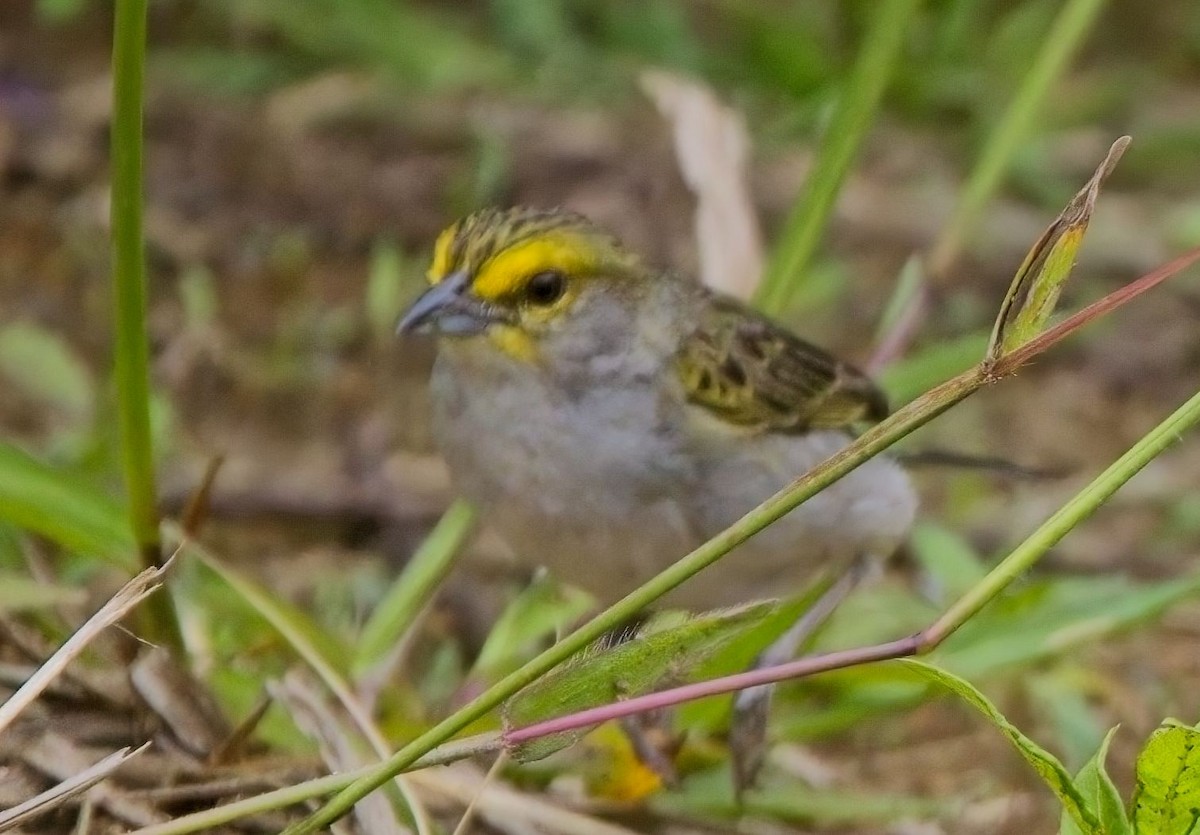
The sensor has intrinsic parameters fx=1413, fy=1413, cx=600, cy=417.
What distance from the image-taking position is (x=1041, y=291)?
1.33 metres

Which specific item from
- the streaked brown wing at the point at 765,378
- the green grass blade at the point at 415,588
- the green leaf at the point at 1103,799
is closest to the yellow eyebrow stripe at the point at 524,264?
the streaked brown wing at the point at 765,378

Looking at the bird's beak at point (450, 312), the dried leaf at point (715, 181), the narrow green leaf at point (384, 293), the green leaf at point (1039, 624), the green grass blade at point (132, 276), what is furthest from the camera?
the narrow green leaf at point (384, 293)

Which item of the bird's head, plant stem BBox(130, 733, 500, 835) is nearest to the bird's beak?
the bird's head

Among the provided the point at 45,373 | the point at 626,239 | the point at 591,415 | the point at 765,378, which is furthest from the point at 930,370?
the point at 45,373

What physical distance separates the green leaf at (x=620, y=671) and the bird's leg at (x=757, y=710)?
743mm

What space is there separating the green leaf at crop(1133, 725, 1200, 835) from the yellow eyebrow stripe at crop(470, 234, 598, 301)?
118 centimetres

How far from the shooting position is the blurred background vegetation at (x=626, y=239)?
2641mm

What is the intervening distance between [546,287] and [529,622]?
740 millimetres

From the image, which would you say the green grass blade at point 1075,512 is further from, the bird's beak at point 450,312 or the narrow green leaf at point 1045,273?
the bird's beak at point 450,312

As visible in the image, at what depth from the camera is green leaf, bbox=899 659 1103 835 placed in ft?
4.79

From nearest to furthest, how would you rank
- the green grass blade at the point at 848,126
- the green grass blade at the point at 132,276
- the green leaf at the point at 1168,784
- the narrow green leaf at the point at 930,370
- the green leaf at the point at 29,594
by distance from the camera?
the green leaf at the point at 1168,784, the green grass blade at the point at 132,276, the green leaf at the point at 29,594, the green grass blade at the point at 848,126, the narrow green leaf at the point at 930,370

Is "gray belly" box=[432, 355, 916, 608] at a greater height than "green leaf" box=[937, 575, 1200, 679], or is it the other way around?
"gray belly" box=[432, 355, 916, 608]

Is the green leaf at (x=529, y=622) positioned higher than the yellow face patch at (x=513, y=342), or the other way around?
the yellow face patch at (x=513, y=342)

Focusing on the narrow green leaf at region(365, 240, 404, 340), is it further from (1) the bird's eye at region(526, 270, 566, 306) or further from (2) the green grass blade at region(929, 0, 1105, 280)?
(1) the bird's eye at region(526, 270, 566, 306)
